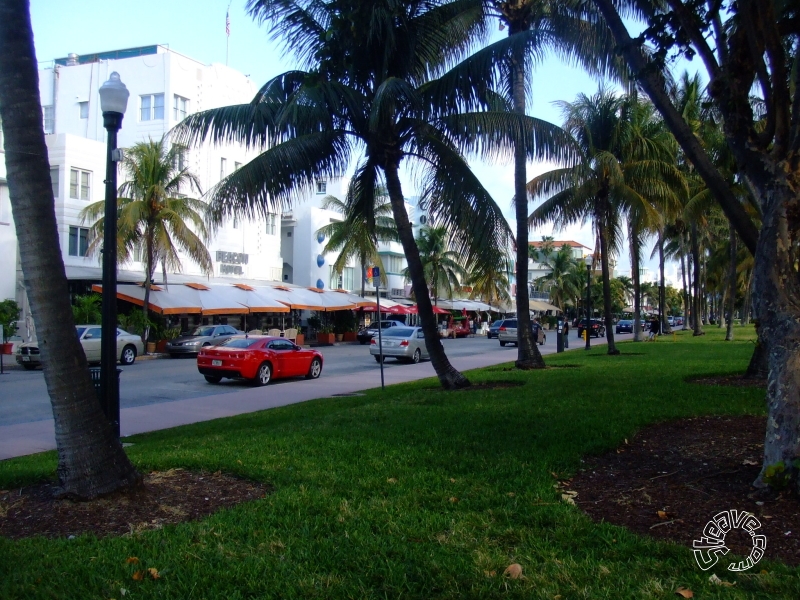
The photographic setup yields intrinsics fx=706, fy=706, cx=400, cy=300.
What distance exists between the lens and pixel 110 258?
743 cm

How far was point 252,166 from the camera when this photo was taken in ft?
38.5

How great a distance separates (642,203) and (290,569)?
19.9 metres

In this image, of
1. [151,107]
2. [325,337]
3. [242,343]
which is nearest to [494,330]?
[325,337]

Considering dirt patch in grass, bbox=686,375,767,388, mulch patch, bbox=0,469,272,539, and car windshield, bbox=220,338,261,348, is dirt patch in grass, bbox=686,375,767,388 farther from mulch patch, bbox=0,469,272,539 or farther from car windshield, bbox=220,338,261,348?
car windshield, bbox=220,338,261,348

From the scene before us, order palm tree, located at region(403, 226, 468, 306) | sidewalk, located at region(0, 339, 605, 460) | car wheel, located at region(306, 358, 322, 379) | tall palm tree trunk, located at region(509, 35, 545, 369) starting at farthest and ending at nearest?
1. palm tree, located at region(403, 226, 468, 306)
2. car wheel, located at region(306, 358, 322, 379)
3. tall palm tree trunk, located at region(509, 35, 545, 369)
4. sidewalk, located at region(0, 339, 605, 460)

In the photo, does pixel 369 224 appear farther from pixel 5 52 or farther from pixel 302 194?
pixel 5 52

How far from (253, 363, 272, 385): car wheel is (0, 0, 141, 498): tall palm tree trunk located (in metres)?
13.4

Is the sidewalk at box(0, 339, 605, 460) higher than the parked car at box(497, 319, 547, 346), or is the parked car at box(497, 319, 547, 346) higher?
the parked car at box(497, 319, 547, 346)

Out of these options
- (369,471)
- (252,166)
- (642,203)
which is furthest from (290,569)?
(642,203)

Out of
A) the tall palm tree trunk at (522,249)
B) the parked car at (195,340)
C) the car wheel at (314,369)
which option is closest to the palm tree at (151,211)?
the parked car at (195,340)

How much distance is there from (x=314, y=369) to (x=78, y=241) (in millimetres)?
17260

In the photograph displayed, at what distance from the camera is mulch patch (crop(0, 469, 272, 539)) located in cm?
511

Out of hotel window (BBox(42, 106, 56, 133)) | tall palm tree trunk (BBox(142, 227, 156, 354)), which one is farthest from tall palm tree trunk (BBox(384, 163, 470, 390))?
hotel window (BBox(42, 106, 56, 133))

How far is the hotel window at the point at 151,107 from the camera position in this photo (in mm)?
38031
